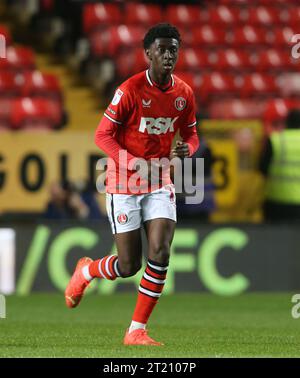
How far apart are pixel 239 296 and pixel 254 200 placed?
130 cm

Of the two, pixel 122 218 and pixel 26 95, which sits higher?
pixel 26 95

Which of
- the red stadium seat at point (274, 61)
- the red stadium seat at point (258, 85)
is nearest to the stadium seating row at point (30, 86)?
the red stadium seat at point (258, 85)

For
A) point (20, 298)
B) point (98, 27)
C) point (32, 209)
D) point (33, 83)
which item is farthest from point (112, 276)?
point (98, 27)

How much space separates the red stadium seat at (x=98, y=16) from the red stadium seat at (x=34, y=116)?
10.1 feet

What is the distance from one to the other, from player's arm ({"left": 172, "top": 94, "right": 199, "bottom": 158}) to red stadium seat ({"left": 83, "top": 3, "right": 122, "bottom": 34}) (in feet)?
28.1

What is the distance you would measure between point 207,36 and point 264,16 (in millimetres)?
1281

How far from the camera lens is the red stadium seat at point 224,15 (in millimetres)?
17156

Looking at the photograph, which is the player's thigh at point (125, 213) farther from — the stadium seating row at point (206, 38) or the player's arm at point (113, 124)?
the stadium seating row at point (206, 38)

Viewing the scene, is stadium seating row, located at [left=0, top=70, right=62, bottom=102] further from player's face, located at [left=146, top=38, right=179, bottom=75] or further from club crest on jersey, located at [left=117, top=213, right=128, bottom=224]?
player's face, located at [left=146, top=38, right=179, bottom=75]

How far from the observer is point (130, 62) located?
1527 cm

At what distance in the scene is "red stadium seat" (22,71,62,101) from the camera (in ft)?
47.0

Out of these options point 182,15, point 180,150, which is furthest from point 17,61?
point 180,150

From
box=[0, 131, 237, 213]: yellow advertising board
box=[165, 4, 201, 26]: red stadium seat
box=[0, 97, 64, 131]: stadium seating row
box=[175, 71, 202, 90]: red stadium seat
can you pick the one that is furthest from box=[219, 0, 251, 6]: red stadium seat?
box=[0, 131, 237, 213]: yellow advertising board

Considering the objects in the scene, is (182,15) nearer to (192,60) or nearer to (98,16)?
(192,60)
